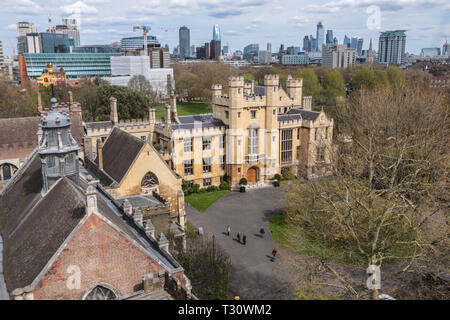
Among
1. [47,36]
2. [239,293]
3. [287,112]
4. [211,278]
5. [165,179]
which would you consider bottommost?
[239,293]

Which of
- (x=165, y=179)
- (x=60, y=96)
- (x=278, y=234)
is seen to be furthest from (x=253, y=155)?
(x=60, y=96)

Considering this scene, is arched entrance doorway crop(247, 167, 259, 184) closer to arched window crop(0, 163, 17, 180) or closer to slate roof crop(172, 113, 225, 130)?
slate roof crop(172, 113, 225, 130)

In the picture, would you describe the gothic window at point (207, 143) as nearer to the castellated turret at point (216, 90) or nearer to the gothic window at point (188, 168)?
the gothic window at point (188, 168)

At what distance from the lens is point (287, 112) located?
5381cm

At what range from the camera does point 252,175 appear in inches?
1876

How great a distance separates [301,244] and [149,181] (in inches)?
520

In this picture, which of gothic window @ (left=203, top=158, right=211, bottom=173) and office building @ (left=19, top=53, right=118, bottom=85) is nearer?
gothic window @ (left=203, top=158, right=211, bottom=173)

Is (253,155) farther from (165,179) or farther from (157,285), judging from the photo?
(157,285)

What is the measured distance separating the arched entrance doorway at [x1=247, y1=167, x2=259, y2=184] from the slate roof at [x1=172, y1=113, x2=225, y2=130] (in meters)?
6.82

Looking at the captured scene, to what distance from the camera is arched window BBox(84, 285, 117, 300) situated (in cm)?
1322

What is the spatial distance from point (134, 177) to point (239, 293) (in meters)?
11.9

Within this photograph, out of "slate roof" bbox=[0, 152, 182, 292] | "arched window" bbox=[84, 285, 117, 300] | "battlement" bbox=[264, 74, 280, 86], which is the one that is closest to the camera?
"arched window" bbox=[84, 285, 117, 300]

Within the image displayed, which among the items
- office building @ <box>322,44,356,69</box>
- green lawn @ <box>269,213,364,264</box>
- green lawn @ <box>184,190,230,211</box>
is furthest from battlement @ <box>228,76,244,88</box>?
office building @ <box>322,44,356,69</box>
